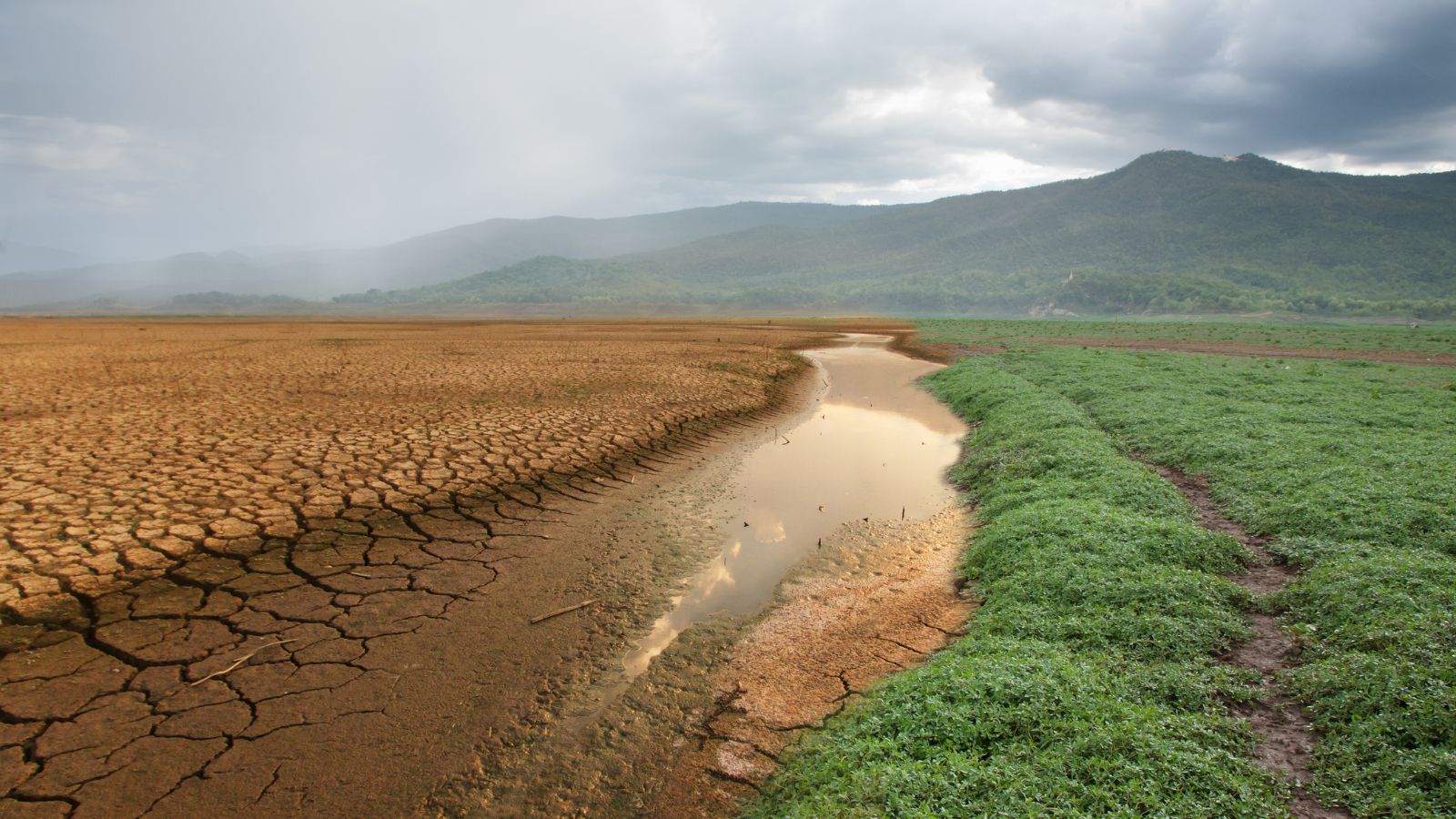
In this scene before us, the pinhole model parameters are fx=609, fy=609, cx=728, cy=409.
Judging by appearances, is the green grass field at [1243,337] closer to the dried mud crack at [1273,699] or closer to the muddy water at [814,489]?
the muddy water at [814,489]

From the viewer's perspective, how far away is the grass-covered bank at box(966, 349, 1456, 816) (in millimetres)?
3389

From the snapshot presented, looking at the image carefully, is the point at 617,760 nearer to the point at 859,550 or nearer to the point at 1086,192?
the point at 859,550

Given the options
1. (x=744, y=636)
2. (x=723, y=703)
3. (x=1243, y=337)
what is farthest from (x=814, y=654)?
(x=1243, y=337)

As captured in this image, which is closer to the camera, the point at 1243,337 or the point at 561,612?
the point at 561,612

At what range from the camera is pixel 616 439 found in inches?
463

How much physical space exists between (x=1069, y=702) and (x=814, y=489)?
617 cm

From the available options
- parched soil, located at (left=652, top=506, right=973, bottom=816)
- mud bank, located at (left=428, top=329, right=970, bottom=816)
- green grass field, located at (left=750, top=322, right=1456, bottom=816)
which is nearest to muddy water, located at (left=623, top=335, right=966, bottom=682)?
mud bank, located at (left=428, top=329, right=970, bottom=816)

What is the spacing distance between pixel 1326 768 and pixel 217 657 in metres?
7.64

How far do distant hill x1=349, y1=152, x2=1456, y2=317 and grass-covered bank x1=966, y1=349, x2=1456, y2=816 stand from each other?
353 feet

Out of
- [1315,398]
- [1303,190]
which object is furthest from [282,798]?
[1303,190]

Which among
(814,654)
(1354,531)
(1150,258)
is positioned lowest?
(814,654)

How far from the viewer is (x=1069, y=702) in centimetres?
392

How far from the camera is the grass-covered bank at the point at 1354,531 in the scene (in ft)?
11.1

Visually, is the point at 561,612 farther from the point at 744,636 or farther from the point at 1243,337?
the point at 1243,337
